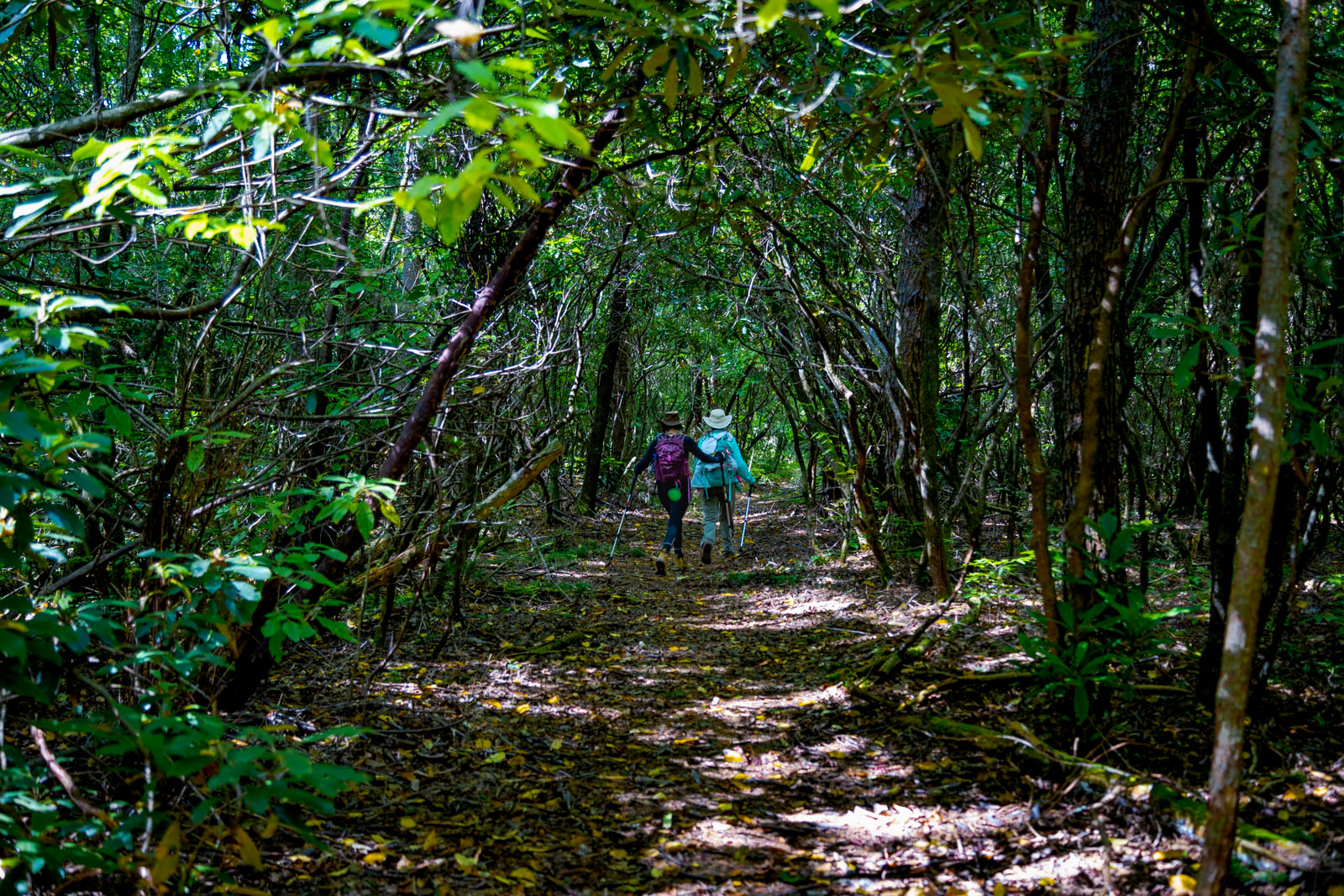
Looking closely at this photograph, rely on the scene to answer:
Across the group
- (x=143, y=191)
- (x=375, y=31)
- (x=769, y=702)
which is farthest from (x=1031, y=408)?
(x=143, y=191)

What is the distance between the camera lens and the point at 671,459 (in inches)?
400

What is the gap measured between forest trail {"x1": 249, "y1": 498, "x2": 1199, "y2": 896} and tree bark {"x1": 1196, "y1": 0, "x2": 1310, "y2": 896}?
75 centimetres

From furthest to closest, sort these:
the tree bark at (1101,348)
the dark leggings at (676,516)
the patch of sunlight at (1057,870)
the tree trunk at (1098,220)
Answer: the dark leggings at (676,516) < the tree trunk at (1098,220) < the tree bark at (1101,348) < the patch of sunlight at (1057,870)

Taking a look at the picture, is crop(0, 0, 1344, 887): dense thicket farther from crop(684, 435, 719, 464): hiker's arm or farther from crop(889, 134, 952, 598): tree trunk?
crop(684, 435, 719, 464): hiker's arm

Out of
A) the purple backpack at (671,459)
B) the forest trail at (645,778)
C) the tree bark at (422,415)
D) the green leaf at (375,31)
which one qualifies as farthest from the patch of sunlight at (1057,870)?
the purple backpack at (671,459)

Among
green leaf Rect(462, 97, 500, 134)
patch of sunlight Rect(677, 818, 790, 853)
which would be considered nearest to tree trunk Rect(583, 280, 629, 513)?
patch of sunlight Rect(677, 818, 790, 853)

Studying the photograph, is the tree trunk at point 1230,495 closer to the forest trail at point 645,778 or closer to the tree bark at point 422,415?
the forest trail at point 645,778

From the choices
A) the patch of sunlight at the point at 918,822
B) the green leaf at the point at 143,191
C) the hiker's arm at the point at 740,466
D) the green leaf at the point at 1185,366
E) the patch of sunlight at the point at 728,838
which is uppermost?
the green leaf at the point at 143,191

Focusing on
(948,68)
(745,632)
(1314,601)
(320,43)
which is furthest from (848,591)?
(320,43)

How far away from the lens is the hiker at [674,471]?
9719 mm

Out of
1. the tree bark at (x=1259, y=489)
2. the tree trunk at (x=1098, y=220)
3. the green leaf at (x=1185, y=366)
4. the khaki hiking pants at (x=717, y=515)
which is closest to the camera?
the tree bark at (x=1259, y=489)

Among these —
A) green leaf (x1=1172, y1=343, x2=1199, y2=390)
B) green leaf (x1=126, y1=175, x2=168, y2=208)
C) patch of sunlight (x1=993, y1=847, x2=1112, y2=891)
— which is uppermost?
green leaf (x1=126, y1=175, x2=168, y2=208)

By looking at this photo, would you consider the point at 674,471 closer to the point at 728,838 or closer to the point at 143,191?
the point at 728,838

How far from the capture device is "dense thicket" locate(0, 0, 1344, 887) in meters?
2.16
